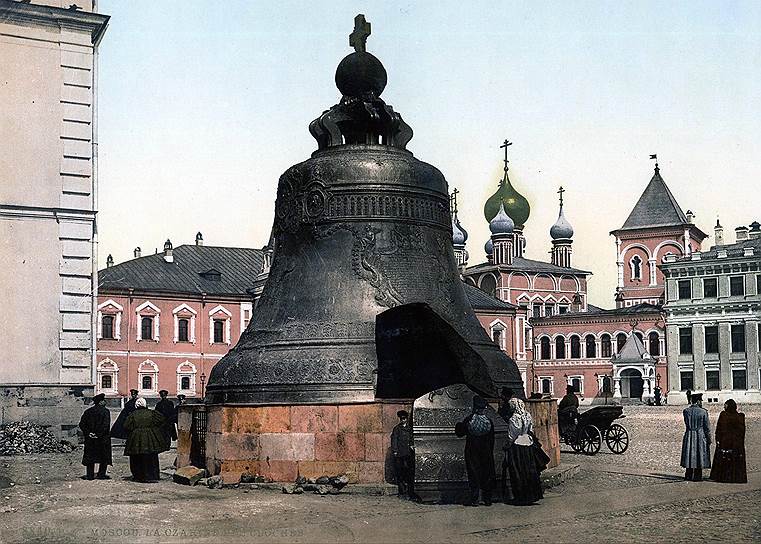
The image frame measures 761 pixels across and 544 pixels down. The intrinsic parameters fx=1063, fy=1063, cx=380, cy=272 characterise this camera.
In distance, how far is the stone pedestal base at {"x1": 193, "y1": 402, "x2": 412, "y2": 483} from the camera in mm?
11000

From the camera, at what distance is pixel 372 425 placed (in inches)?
434

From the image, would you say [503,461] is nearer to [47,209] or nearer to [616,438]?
[616,438]

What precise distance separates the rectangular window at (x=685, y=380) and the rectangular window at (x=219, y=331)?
25.7m

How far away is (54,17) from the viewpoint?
760 inches

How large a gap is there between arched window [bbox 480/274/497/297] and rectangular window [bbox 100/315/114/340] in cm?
3370

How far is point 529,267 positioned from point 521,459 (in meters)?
73.3

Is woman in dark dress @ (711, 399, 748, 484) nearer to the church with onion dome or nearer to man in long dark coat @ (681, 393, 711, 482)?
man in long dark coat @ (681, 393, 711, 482)

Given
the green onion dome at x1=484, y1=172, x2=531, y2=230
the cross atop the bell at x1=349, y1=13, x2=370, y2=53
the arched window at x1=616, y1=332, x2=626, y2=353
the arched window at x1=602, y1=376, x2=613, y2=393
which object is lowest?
the arched window at x1=602, y1=376, x2=613, y2=393

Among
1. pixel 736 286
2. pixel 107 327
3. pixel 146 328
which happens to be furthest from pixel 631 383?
pixel 107 327

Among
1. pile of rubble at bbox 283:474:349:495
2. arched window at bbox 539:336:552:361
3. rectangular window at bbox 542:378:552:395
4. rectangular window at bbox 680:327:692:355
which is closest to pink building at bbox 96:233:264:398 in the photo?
arched window at bbox 539:336:552:361

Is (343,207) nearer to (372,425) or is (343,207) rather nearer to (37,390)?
(372,425)

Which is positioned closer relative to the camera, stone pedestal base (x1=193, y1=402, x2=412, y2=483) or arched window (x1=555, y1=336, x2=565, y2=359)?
stone pedestal base (x1=193, y1=402, x2=412, y2=483)

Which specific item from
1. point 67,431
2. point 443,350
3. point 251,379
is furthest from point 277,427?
point 67,431

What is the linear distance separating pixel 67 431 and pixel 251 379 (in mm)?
8150
